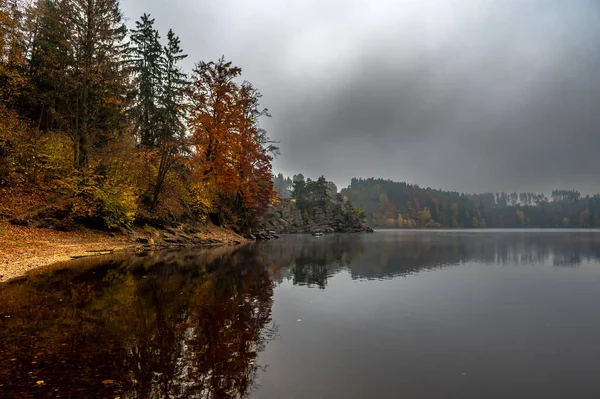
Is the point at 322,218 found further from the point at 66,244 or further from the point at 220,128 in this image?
the point at 66,244

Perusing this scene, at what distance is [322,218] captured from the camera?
121 meters

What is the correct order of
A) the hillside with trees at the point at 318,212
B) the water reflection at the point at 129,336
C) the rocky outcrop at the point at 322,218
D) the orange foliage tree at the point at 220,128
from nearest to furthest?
1. the water reflection at the point at 129,336
2. the orange foliage tree at the point at 220,128
3. the rocky outcrop at the point at 322,218
4. the hillside with trees at the point at 318,212

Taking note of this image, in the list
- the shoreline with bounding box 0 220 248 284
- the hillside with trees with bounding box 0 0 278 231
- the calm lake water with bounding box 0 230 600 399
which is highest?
the hillside with trees with bounding box 0 0 278 231

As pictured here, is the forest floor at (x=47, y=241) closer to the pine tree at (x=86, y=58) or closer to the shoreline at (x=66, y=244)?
the shoreline at (x=66, y=244)

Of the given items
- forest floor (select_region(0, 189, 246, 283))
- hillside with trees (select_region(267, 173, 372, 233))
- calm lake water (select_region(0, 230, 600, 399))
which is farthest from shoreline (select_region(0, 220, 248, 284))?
hillside with trees (select_region(267, 173, 372, 233))

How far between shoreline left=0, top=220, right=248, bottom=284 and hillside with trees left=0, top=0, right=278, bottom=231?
4.14ft

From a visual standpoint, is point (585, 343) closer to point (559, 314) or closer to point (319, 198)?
point (559, 314)

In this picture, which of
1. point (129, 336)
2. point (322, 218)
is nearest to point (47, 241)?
point (129, 336)

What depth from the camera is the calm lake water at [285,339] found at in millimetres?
6063

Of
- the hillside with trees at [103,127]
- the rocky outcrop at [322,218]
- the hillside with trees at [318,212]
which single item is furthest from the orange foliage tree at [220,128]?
the hillside with trees at [318,212]

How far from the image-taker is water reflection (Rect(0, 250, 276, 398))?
568 cm

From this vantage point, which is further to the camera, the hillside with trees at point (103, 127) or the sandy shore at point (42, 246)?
the hillside with trees at point (103, 127)

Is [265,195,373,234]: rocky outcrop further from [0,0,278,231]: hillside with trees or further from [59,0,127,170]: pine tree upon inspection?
[59,0,127,170]: pine tree

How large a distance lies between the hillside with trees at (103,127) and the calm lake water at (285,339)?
1262 centimetres
